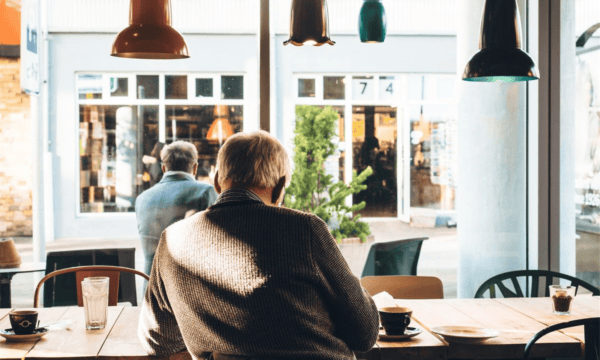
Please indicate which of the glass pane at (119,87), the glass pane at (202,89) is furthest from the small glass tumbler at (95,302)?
the glass pane at (202,89)

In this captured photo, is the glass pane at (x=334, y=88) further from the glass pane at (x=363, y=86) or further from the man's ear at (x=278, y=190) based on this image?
the man's ear at (x=278, y=190)

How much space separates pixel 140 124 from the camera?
5.75 m

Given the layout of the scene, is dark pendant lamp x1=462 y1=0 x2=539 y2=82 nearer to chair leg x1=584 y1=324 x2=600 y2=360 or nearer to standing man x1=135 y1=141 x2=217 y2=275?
chair leg x1=584 y1=324 x2=600 y2=360

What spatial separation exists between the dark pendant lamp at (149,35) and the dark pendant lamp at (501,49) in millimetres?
1257

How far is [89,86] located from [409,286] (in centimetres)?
348

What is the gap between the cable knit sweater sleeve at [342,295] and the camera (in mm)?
1743

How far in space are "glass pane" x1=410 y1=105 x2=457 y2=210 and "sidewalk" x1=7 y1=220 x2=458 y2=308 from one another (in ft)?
0.81

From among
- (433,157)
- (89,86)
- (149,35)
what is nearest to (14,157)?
(89,86)

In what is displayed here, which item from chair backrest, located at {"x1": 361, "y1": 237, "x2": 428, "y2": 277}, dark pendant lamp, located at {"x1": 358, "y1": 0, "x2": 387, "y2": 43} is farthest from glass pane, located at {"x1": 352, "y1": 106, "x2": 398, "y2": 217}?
dark pendant lamp, located at {"x1": 358, "y1": 0, "x2": 387, "y2": 43}

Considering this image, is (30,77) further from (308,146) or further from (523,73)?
(523,73)

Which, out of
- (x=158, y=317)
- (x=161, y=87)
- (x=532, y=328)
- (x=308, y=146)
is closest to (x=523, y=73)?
(x=532, y=328)

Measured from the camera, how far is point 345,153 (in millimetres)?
5590

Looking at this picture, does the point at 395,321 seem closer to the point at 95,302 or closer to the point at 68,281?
the point at 95,302

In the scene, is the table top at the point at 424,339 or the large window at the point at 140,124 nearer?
the table top at the point at 424,339
